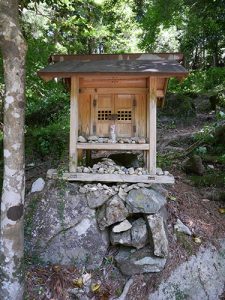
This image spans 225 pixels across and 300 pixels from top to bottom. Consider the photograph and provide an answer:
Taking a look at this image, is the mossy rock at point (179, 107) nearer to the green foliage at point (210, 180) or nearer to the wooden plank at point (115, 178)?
the green foliage at point (210, 180)

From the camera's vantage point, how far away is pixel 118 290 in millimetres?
4855

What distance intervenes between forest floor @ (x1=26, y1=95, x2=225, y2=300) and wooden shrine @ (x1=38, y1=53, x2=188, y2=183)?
3.89ft

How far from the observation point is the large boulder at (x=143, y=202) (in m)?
5.11

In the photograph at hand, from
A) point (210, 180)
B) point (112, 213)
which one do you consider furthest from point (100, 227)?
point (210, 180)

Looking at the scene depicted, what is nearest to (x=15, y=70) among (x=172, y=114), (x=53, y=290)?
(x=53, y=290)

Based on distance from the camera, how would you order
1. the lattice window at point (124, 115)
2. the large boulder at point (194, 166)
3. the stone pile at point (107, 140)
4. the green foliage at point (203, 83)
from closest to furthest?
the stone pile at point (107, 140) < the lattice window at point (124, 115) < the large boulder at point (194, 166) < the green foliage at point (203, 83)

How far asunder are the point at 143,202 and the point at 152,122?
4.30 ft

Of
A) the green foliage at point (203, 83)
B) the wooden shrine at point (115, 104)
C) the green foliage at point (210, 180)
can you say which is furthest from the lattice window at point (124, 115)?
the green foliage at point (203, 83)

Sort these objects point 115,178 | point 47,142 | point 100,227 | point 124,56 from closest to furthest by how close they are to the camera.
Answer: point 100,227 < point 115,178 < point 124,56 < point 47,142

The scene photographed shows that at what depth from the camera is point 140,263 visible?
4941 mm

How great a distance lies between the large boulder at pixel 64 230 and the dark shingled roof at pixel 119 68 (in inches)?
74.8

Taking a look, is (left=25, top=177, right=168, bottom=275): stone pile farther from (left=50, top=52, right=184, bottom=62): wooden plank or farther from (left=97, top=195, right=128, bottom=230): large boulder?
(left=50, top=52, right=184, bottom=62): wooden plank

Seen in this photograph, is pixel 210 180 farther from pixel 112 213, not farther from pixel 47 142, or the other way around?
pixel 47 142

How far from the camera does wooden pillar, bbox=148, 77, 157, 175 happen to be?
5163 millimetres
